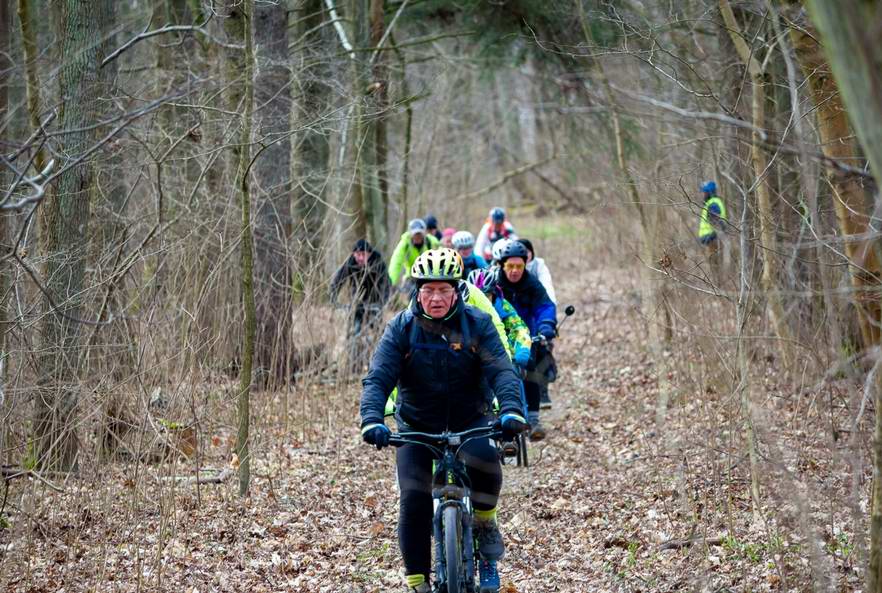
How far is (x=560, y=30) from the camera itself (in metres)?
17.0

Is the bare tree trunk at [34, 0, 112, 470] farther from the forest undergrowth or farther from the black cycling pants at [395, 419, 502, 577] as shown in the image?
the black cycling pants at [395, 419, 502, 577]

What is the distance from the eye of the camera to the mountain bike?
17.8 feet

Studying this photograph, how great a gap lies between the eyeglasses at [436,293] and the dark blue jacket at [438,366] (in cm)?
9

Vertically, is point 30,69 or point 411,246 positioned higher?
point 30,69

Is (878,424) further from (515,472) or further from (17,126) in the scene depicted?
(17,126)

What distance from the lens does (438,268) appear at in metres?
5.89

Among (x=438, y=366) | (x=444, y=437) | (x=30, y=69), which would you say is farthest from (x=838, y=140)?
(x=30, y=69)

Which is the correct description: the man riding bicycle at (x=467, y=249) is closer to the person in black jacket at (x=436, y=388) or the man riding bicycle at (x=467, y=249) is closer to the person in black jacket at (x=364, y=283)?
the person in black jacket at (x=364, y=283)

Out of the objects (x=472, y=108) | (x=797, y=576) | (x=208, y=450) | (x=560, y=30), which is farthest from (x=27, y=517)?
(x=472, y=108)

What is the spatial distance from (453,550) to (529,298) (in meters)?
5.31

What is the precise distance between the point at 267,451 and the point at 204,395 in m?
1.67

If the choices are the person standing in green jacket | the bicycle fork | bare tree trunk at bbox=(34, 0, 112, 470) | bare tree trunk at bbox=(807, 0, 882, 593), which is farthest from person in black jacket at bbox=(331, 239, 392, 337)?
bare tree trunk at bbox=(807, 0, 882, 593)

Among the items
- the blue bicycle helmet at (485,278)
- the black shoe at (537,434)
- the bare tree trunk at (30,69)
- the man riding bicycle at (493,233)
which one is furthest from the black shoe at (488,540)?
the man riding bicycle at (493,233)

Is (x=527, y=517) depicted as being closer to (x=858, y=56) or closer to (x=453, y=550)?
(x=453, y=550)
